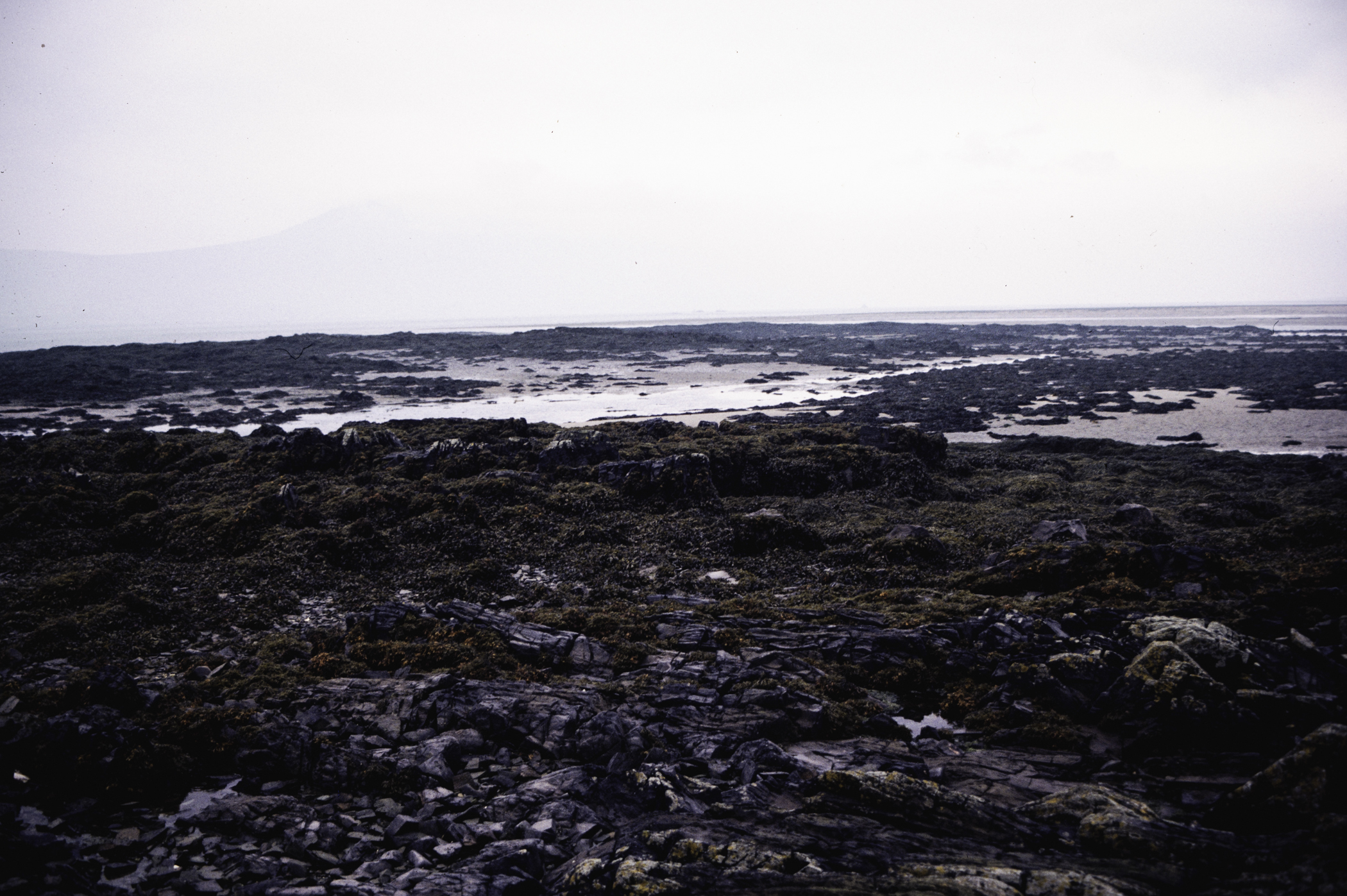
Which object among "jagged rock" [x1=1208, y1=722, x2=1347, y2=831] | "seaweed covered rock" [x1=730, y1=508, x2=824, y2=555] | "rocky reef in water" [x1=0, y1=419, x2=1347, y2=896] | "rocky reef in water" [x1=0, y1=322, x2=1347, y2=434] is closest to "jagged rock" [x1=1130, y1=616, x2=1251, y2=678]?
"rocky reef in water" [x1=0, y1=419, x2=1347, y2=896]

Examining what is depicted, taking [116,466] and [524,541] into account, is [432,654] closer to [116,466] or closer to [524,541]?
[524,541]

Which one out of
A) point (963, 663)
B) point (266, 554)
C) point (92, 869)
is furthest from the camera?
point (266, 554)

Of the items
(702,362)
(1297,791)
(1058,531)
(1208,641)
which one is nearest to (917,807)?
(1297,791)

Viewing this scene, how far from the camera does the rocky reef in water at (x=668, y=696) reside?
6.27 m

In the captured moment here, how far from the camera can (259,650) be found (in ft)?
38.5

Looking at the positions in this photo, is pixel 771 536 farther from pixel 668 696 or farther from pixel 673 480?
pixel 668 696

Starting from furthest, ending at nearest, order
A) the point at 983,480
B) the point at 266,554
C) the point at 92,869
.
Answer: the point at 983,480, the point at 266,554, the point at 92,869

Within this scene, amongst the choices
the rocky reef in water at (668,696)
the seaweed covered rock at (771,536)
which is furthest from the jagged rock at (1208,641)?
the seaweed covered rock at (771,536)

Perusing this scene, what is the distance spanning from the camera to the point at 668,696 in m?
9.86

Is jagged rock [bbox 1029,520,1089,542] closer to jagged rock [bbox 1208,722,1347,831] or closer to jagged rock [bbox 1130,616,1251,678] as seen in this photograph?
jagged rock [bbox 1130,616,1251,678]

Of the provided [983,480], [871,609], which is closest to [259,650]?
[871,609]

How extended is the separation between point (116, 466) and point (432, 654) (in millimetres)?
22321

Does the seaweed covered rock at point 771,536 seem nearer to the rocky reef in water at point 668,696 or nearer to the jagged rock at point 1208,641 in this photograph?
the rocky reef in water at point 668,696

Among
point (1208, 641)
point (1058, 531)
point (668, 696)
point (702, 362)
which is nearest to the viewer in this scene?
point (1208, 641)
